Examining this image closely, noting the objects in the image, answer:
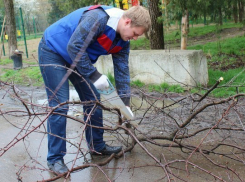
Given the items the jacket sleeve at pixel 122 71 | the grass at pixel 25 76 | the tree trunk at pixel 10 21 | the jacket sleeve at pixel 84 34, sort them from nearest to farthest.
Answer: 1. the jacket sleeve at pixel 84 34
2. the jacket sleeve at pixel 122 71
3. the grass at pixel 25 76
4. the tree trunk at pixel 10 21

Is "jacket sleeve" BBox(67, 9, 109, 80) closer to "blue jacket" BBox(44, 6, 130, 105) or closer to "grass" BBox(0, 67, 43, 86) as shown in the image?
"blue jacket" BBox(44, 6, 130, 105)

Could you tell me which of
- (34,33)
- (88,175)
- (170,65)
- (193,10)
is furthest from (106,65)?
(34,33)

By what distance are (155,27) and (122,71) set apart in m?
6.05

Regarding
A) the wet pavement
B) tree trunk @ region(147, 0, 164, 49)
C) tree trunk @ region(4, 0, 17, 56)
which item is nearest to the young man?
the wet pavement

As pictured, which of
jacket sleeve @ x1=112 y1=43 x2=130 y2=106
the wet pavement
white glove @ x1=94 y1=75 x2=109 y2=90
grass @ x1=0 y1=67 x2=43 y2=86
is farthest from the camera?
grass @ x1=0 y1=67 x2=43 y2=86

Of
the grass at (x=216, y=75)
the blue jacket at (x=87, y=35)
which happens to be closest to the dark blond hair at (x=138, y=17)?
the blue jacket at (x=87, y=35)

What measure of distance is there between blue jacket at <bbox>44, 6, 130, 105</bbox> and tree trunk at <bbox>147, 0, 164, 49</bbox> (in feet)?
19.7

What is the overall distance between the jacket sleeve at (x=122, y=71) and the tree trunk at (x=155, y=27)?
19.1ft

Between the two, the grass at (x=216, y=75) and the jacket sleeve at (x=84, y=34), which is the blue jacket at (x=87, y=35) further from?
the grass at (x=216, y=75)

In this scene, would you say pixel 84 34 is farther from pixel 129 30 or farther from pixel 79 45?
pixel 129 30

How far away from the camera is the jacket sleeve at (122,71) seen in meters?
3.39

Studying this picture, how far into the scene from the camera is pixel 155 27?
364 inches

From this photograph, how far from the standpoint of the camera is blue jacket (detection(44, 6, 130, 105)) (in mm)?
2834

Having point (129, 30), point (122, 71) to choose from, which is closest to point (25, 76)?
point (122, 71)
